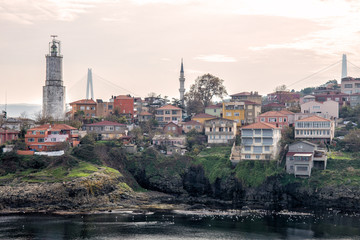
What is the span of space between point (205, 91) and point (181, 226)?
50.5 m

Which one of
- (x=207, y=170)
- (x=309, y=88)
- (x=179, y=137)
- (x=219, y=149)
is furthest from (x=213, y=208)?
(x=309, y=88)

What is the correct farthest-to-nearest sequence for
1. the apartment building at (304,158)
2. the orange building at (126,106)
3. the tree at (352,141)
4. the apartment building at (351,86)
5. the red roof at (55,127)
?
the apartment building at (351,86) → the orange building at (126,106) → the red roof at (55,127) → the tree at (352,141) → the apartment building at (304,158)

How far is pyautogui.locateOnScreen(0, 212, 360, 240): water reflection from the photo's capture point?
49.0 m

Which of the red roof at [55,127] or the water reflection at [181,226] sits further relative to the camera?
the red roof at [55,127]

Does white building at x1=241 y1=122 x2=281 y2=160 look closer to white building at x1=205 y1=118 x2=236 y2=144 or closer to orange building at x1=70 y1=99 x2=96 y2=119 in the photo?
white building at x1=205 y1=118 x2=236 y2=144

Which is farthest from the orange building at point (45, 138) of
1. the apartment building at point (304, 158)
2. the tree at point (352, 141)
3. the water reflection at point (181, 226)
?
the tree at point (352, 141)

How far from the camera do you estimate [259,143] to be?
230ft

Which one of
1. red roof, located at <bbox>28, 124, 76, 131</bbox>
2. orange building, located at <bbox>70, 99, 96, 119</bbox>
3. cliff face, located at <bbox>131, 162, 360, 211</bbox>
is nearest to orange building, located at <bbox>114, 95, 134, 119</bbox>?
orange building, located at <bbox>70, 99, 96, 119</bbox>

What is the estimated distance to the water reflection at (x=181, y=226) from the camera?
49.0 m

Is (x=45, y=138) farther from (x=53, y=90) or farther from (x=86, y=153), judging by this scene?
(x=53, y=90)

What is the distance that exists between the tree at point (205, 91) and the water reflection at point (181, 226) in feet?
143

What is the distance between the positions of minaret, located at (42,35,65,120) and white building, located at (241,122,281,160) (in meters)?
37.3

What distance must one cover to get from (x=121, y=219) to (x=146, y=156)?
2027cm

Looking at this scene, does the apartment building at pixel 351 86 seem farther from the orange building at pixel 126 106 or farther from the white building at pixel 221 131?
the orange building at pixel 126 106
